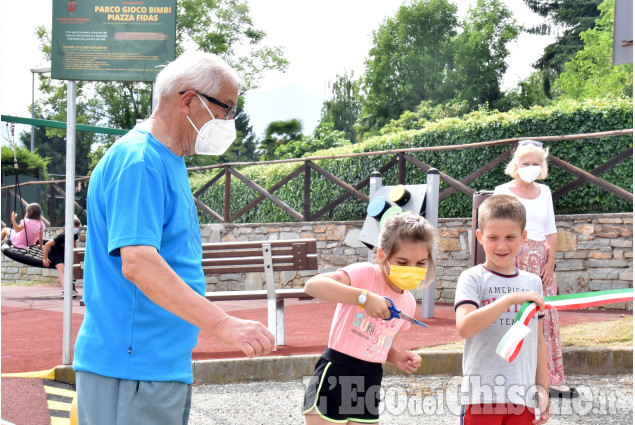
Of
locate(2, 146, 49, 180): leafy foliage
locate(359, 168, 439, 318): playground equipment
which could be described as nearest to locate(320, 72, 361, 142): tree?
locate(2, 146, 49, 180): leafy foliage

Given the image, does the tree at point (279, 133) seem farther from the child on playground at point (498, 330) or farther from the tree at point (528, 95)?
the child on playground at point (498, 330)

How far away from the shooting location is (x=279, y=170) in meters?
A: 15.4

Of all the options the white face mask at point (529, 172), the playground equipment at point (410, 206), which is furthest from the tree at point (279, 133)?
the white face mask at point (529, 172)

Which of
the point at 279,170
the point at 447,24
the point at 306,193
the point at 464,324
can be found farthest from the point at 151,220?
the point at 447,24

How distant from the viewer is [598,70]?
1431 inches

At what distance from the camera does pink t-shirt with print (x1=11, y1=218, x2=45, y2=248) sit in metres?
13.7

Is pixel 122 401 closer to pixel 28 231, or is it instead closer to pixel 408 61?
pixel 28 231

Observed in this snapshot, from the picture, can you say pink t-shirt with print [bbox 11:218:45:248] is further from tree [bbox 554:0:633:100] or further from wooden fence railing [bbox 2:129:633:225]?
tree [bbox 554:0:633:100]

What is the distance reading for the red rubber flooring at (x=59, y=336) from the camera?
523 centimetres

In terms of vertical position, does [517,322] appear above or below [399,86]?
below

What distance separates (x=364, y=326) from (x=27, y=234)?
475 inches

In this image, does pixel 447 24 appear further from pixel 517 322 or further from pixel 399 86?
pixel 517 322

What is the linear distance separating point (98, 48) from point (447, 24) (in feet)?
184

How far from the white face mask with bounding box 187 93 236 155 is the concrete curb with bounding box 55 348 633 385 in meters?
3.70
